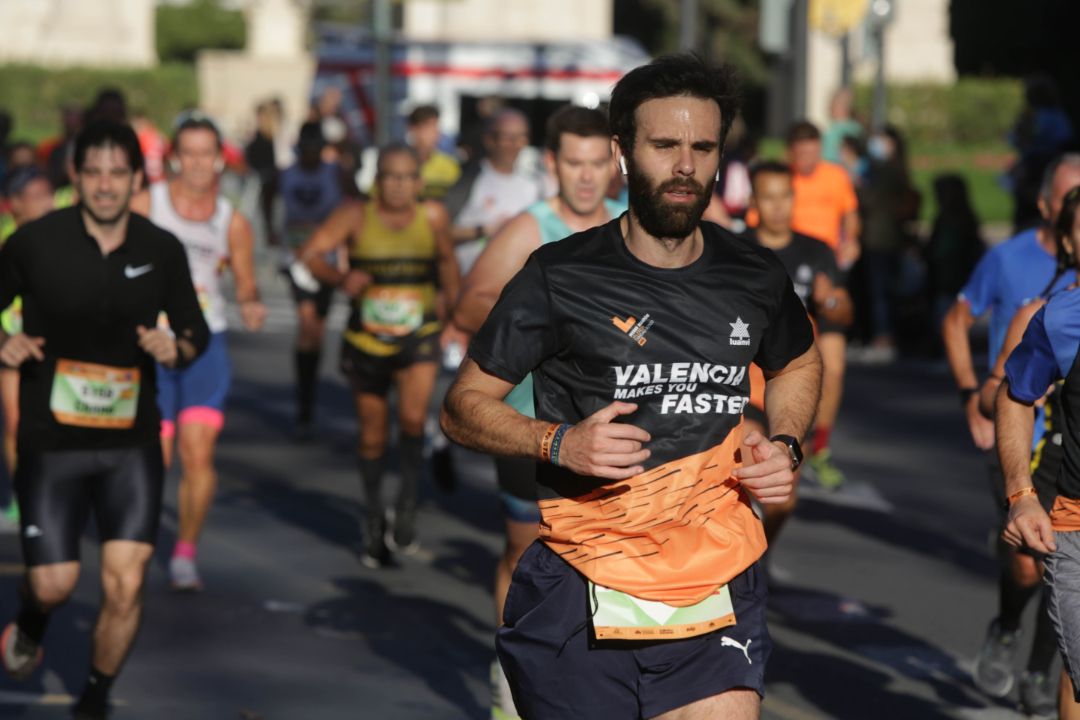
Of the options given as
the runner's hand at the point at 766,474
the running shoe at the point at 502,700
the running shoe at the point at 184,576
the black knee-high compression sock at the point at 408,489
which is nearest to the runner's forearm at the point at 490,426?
the runner's hand at the point at 766,474

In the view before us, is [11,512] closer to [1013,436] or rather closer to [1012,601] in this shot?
[1012,601]

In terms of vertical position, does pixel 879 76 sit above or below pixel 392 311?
above

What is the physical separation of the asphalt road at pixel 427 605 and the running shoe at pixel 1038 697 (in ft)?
0.34

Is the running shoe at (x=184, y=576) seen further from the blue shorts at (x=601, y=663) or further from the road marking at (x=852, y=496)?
the blue shorts at (x=601, y=663)

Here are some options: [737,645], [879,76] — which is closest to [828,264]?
[737,645]

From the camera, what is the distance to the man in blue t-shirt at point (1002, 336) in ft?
22.7

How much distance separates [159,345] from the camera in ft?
21.0

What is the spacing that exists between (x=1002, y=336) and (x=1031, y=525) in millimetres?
2505

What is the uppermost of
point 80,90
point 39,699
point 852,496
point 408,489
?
point 80,90

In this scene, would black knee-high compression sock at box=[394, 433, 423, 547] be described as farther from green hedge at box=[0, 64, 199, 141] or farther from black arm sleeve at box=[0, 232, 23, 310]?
green hedge at box=[0, 64, 199, 141]

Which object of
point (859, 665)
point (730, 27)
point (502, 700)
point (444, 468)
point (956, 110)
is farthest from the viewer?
point (730, 27)

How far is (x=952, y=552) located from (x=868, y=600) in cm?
119

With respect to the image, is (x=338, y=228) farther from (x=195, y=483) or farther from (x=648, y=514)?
(x=648, y=514)

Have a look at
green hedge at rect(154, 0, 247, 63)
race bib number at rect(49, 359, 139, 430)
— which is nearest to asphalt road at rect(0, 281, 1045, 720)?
race bib number at rect(49, 359, 139, 430)
